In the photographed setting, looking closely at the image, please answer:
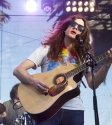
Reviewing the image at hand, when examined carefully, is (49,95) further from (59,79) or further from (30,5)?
(30,5)

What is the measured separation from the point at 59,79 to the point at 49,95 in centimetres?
16

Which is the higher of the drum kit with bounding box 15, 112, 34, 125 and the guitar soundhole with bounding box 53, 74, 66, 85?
the guitar soundhole with bounding box 53, 74, 66, 85

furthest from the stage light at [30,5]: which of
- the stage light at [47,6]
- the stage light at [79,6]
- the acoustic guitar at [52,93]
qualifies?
the acoustic guitar at [52,93]

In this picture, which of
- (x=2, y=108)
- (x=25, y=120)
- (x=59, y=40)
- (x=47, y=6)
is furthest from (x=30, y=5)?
(x=59, y=40)

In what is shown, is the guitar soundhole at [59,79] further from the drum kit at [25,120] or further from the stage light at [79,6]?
the stage light at [79,6]

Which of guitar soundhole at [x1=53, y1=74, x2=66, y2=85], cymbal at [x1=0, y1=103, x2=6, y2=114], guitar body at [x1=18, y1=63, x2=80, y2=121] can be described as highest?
guitar soundhole at [x1=53, y1=74, x2=66, y2=85]

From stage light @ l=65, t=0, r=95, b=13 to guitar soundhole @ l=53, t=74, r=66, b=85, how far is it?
3.51 meters

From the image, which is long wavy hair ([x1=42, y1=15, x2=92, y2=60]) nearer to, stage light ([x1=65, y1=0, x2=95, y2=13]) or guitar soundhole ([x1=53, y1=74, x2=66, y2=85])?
guitar soundhole ([x1=53, y1=74, x2=66, y2=85])

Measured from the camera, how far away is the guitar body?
2.20 metres

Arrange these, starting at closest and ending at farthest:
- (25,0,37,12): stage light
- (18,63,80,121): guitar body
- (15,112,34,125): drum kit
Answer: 1. (18,63,80,121): guitar body
2. (15,112,34,125): drum kit
3. (25,0,37,12): stage light

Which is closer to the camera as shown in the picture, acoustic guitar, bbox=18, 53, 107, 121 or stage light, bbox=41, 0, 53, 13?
acoustic guitar, bbox=18, 53, 107, 121

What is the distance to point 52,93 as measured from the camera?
2.27 metres

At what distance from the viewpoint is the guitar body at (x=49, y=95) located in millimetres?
2195

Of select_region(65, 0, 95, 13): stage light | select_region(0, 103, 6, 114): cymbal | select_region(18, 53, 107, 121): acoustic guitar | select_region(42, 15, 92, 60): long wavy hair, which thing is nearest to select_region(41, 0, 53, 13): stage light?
select_region(65, 0, 95, 13): stage light
